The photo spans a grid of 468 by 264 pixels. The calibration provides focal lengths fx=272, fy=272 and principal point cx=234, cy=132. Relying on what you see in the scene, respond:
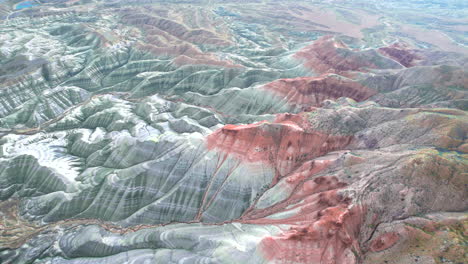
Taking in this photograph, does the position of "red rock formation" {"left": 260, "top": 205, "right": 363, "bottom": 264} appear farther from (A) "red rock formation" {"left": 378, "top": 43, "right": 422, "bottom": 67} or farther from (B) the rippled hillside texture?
(A) "red rock formation" {"left": 378, "top": 43, "right": 422, "bottom": 67}

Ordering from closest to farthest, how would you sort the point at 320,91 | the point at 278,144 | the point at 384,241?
the point at 384,241 → the point at 278,144 → the point at 320,91

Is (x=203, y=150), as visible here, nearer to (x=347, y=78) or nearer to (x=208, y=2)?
(x=347, y=78)

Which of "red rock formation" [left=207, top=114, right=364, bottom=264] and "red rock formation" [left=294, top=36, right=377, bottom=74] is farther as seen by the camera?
"red rock formation" [left=294, top=36, right=377, bottom=74]

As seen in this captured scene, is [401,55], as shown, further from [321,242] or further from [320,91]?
[321,242]

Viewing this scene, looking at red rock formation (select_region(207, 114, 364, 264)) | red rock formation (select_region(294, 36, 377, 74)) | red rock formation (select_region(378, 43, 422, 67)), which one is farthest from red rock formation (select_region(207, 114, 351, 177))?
red rock formation (select_region(378, 43, 422, 67))

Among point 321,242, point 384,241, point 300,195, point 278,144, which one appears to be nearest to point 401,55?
point 278,144

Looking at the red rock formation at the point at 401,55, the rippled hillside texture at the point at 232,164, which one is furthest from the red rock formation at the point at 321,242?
the red rock formation at the point at 401,55

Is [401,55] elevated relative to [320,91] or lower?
elevated
